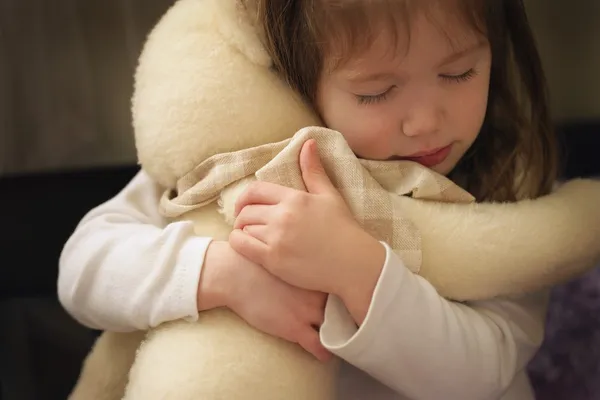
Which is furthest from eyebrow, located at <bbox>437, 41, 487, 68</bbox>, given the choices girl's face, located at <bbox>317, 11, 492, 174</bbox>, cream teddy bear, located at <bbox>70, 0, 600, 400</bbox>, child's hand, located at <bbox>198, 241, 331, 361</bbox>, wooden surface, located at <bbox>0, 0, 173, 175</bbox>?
wooden surface, located at <bbox>0, 0, 173, 175</bbox>

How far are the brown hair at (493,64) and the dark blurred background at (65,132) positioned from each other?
0.24 m

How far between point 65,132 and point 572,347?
805mm

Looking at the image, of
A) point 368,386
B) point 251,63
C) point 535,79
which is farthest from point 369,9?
point 368,386

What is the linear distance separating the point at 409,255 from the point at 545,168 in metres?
0.25

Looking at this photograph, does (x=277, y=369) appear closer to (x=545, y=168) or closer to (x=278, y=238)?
Answer: (x=278, y=238)

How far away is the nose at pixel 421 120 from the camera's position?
2.23 feet

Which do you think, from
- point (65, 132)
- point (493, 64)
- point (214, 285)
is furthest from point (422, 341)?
point (65, 132)

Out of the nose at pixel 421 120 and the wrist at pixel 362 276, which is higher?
the nose at pixel 421 120

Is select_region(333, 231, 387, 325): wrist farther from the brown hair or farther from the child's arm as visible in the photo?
the brown hair

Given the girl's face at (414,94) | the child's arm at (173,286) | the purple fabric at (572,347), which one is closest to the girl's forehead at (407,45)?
the girl's face at (414,94)

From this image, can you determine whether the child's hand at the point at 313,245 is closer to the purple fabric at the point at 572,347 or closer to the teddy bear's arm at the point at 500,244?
the teddy bear's arm at the point at 500,244

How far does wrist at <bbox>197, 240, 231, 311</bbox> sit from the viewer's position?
65 centimetres

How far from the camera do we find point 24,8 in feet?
3.41

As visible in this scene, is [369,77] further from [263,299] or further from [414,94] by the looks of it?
[263,299]
